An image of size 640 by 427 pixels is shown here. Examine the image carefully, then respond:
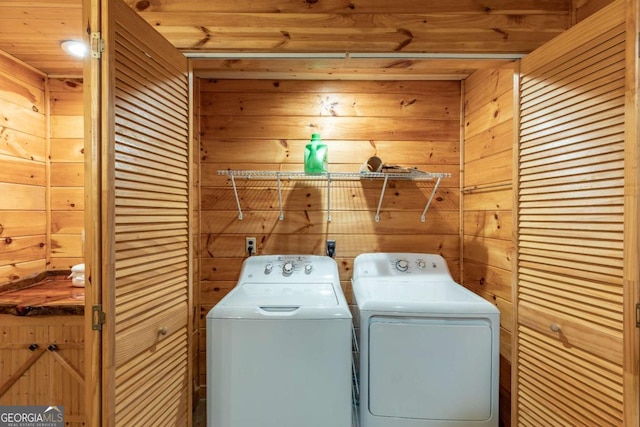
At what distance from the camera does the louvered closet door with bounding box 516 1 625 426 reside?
1064mm

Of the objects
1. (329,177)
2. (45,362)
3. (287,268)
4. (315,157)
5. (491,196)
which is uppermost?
(315,157)

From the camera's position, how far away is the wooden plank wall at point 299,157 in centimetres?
210

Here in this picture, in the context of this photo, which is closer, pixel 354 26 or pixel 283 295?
pixel 354 26

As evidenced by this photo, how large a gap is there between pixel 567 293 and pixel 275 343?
121cm

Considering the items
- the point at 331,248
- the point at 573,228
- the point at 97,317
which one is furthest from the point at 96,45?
the point at 573,228

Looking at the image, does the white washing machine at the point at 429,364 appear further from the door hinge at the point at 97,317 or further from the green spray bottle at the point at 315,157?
the door hinge at the point at 97,317

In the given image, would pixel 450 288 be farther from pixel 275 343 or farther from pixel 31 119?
pixel 31 119

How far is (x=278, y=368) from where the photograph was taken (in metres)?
1.38

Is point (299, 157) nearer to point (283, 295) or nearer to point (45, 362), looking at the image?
point (283, 295)

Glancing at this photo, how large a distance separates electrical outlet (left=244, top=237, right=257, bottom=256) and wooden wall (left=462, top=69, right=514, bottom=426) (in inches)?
56.2

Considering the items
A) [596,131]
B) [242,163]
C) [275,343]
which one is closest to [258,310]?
[275,343]

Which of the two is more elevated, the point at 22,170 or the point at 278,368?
the point at 22,170

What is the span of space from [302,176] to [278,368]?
1161 millimetres

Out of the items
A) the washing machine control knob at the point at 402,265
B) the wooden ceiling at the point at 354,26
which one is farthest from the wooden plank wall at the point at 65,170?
the washing machine control knob at the point at 402,265
